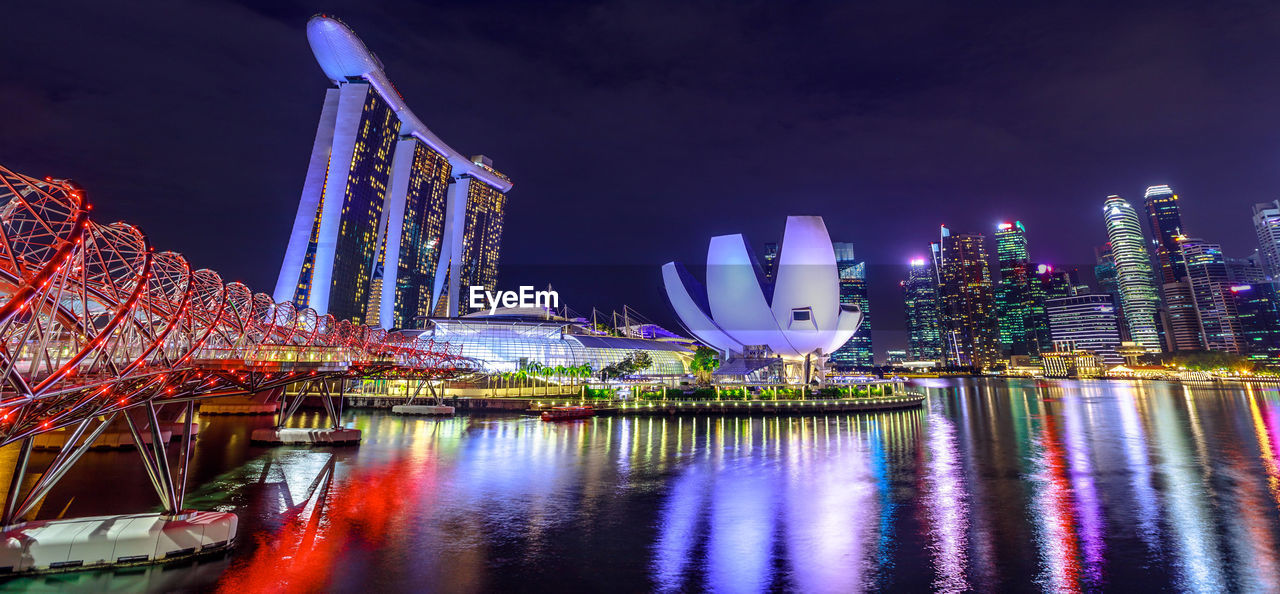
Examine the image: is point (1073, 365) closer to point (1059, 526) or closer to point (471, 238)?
point (471, 238)

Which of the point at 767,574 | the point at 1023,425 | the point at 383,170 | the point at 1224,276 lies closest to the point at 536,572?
the point at 767,574

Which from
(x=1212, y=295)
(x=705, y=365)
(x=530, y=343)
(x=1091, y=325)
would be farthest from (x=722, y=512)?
(x=1212, y=295)

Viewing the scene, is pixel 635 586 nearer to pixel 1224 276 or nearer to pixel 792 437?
pixel 792 437

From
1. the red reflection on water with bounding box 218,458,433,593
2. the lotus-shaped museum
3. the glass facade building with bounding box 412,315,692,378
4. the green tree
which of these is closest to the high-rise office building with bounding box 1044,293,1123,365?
the lotus-shaped museum

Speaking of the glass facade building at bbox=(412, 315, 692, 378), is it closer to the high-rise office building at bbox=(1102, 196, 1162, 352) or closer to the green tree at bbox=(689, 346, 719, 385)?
the green tree at bbox=(689, 346, 719, 385)

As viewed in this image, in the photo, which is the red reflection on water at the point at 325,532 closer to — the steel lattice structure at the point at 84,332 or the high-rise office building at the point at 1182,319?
the steel lattice structure at the point at 84,332

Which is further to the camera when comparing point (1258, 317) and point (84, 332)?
point (1258, 317)
